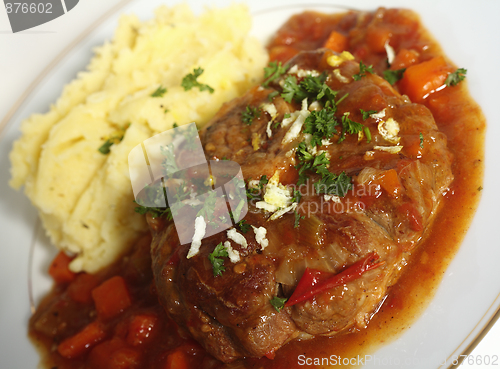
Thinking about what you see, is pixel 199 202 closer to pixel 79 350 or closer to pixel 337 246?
pixel 337 246

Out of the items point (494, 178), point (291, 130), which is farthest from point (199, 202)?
point (494, 178)

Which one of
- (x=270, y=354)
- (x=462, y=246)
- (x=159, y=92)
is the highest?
(x=159, y=92)

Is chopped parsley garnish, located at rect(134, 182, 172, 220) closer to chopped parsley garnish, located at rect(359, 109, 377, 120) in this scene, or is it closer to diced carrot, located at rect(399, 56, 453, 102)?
chopped parsley garnish, located at rect(359, 109, 377, 120)

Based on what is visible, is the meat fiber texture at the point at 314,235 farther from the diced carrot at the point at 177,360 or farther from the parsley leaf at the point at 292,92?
the diced carrot at the point at 177,360

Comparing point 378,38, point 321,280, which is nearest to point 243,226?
point 321,280

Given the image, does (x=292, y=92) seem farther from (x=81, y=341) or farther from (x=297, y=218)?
(x=81, y=341)

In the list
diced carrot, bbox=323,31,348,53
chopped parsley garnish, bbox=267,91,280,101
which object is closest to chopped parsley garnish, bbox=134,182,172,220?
chopped parsley garnish, bbox=267,91,280,101
